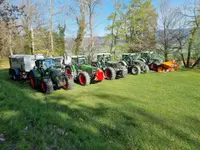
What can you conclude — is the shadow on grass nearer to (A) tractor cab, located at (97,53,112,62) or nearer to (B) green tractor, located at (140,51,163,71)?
(A) tractor cab, located at (97,53,112,62)

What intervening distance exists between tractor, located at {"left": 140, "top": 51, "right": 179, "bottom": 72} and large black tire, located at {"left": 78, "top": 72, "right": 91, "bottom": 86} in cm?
636

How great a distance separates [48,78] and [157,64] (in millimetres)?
8418

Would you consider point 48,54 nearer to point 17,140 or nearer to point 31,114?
point 31,114

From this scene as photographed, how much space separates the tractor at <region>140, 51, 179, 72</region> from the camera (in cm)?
1087

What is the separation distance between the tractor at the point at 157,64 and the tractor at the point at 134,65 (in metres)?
1.10

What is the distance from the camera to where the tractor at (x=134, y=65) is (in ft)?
33.0

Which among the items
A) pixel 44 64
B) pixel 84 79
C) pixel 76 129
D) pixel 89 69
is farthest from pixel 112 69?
pixel 76 129

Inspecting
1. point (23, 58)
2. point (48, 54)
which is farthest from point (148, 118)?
point (48, 54)

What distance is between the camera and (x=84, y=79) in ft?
23.3

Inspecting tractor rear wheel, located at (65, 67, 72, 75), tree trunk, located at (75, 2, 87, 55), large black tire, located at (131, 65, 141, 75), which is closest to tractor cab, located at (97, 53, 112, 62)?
large black tire, located at (131, 65, 141, 75)

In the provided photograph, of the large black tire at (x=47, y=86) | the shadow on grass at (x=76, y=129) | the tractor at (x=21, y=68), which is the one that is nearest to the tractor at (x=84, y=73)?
the large black tire at (x=47, y=86)

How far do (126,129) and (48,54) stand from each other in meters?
14.0

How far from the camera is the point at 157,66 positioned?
438 inches

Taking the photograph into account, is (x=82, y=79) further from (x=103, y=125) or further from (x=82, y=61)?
(x=103, y=125)
